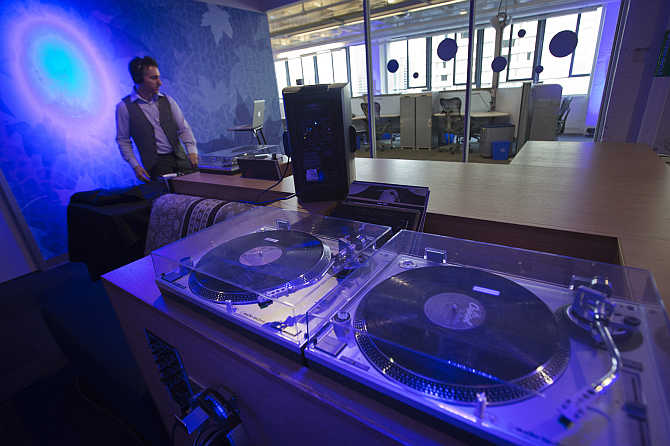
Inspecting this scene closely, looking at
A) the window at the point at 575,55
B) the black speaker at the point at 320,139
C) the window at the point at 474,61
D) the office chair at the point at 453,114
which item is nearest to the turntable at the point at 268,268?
the black speaker at the point at 320,139

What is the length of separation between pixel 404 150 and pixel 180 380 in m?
7.19

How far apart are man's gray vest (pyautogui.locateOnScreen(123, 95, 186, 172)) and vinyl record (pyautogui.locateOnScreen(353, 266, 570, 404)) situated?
2.51 m

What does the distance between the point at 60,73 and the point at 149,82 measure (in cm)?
113

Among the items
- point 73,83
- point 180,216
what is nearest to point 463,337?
point 180,216

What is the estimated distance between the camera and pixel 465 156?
2.90m

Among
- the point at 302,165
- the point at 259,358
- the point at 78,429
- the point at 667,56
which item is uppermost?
the point at 667,56

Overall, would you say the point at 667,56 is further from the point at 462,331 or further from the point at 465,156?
the point at 462,331

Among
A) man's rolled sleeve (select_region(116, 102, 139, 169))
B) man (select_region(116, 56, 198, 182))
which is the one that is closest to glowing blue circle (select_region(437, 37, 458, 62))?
man (select_region(116, 56, 198, 182))

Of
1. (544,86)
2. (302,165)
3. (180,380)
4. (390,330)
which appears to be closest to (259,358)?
(390,330)

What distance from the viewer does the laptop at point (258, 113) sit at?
4640mm

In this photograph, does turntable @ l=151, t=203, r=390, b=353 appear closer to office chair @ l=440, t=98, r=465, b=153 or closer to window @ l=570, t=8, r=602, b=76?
office chair @ l=440, t=98, r=465, b=153

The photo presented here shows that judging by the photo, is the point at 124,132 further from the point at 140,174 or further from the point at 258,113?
the point at 258,113

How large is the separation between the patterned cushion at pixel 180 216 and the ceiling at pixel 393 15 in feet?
15.8

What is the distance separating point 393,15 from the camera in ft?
21.7
